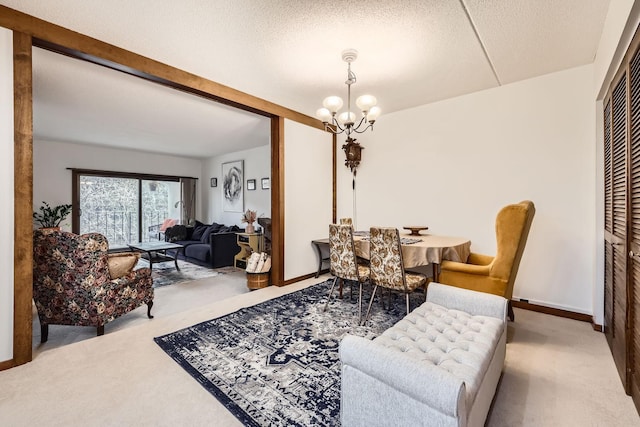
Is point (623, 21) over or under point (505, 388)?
over

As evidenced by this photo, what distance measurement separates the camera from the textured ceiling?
2105mm

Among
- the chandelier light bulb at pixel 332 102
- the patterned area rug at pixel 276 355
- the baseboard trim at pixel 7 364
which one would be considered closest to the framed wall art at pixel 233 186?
the patterned area rug at pixel 276 355

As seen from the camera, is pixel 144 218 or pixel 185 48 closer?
pixel 185 48

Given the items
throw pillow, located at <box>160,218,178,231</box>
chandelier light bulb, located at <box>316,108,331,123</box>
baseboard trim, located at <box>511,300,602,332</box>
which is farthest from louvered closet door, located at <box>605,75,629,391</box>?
throw pillow, located at <box>160,218,178,231</box>

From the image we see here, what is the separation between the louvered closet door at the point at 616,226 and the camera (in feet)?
6.28

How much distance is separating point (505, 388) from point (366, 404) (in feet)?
3.85

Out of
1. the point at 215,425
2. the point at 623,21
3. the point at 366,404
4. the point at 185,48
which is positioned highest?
the point at 185,48

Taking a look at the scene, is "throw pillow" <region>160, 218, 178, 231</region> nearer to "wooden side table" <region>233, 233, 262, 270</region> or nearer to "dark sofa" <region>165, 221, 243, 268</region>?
"dark sofa" <region>165, 221, 243, 268</region>

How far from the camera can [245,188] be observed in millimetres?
6961

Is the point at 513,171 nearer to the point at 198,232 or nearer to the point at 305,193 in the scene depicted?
the point at 305,193

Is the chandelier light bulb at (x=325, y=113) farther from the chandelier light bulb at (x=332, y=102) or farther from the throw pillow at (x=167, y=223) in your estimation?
the throw pillow at (x=167, y=223)

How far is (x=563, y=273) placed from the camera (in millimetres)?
3094

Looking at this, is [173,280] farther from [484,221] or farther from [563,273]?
[563,273]

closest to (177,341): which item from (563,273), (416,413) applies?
(416,413)
